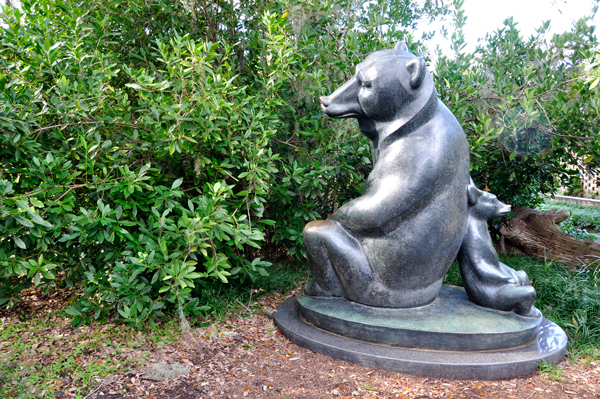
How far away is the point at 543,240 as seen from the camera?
595 cm

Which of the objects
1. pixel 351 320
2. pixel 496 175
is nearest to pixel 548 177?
pixel 496 175

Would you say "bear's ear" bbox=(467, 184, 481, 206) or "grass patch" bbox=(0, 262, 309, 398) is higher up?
"bear's ear" bbox=(467, 184, 481, 206)

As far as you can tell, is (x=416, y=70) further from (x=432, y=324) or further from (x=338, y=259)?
(x=432, y=324)

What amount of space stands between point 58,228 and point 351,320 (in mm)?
2358

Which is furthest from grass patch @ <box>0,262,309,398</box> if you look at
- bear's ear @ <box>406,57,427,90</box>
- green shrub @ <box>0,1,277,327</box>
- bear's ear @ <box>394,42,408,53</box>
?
bear's ear @ <box>394,42,408,53</box>

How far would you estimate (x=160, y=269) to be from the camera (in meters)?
3.35

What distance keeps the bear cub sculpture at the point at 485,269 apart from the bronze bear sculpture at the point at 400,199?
0.03 metres

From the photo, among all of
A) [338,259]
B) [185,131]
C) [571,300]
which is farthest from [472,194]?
[185,131]

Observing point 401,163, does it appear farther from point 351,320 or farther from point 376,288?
point 351,320

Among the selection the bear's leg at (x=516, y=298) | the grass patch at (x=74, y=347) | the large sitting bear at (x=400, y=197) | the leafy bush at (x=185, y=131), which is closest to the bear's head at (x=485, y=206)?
the large sitting bear at (x=400, y=197)

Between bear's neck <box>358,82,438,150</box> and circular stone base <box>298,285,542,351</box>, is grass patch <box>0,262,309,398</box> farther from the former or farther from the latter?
bear's neck <box>358,82,438,150</box>

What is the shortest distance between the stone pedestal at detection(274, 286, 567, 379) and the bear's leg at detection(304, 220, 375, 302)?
17cm

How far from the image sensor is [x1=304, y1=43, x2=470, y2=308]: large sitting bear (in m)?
3.24

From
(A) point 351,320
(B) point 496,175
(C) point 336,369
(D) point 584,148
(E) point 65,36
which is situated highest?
(E) point 65,36
